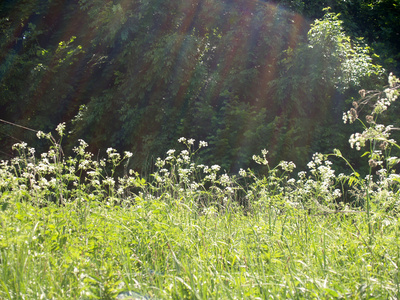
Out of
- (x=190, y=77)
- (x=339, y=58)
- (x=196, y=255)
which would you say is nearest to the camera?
(x=196, y=255)

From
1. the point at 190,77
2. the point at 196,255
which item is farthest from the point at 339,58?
the point at 196,255

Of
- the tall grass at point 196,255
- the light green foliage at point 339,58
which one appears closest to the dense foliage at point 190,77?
the light green foliage at point 339,58

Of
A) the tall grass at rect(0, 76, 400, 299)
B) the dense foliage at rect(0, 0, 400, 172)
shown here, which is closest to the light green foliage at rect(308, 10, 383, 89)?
the dense foliage at rect(0, 0, 400, 172)

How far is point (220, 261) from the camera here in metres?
2.79

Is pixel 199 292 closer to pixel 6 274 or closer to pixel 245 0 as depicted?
pixel 6 274

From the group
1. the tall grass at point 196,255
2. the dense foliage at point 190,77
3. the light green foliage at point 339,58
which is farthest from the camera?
the dense foliage at point 190,77

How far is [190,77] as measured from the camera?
9.95 meters

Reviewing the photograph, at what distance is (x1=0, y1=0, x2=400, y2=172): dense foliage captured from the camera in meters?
9.29

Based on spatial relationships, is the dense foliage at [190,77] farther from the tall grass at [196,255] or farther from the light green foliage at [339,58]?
the tall grass at [196,255]

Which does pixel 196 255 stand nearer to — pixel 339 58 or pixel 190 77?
pixel 190 77

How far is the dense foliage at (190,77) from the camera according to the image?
30.5 ft

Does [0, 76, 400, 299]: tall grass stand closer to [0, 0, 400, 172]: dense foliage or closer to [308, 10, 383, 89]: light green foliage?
[0, 0, 400, 172]: dense foliage

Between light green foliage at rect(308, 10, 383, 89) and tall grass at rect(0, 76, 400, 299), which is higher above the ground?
light green foliage at rect(308, 10, 383, 89)

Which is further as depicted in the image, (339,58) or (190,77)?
(190,77)
